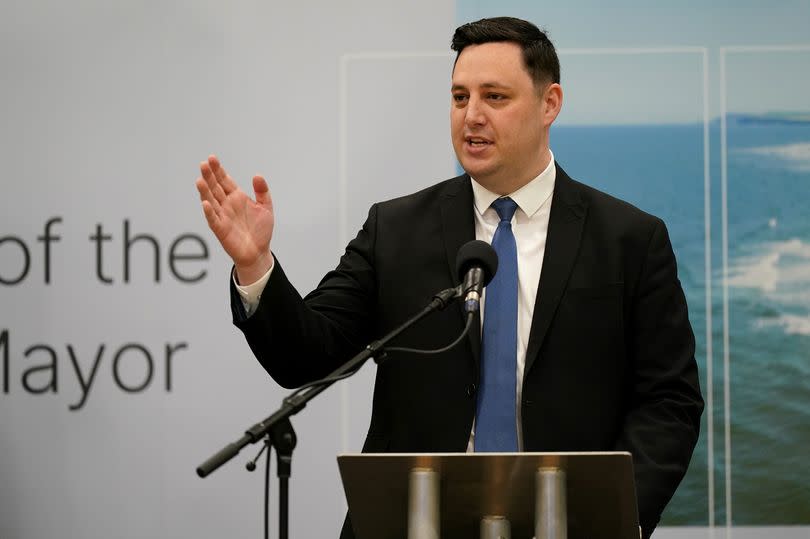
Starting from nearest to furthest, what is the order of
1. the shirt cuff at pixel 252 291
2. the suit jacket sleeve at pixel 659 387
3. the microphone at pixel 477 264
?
the microphone at pixel 477 264, the shirt cuff at pixel 252 291, the suit jacket sleeve at pixel 659 387

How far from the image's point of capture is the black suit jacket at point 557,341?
262 centimetres

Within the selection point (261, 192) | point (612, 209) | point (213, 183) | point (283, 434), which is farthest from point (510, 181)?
point (283, 434)

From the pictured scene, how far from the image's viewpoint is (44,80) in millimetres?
4297

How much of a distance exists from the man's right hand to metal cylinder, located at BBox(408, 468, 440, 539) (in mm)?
657

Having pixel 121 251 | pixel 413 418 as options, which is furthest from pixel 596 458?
pixel 121 251

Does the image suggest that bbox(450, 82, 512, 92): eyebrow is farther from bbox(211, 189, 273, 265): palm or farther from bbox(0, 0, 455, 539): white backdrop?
bbox(0, 0, 455, 539): white backdrop

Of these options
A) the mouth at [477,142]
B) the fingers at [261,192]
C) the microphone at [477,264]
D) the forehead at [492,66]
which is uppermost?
the forehead at [492,66]

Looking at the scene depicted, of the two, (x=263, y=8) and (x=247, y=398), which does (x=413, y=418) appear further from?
(x=263, y=8)

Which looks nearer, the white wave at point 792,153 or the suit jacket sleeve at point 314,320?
the suit jacket sleeve at point 314,320

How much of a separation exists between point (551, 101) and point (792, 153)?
149cm

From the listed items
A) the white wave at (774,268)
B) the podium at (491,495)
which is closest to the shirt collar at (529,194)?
the podium at (491,495)

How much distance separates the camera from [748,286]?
159 inches

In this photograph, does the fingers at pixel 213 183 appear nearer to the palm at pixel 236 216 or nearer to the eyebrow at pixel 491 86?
the palm at pixel 236 216

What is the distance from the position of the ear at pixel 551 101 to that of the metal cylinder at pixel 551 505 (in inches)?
48.8
